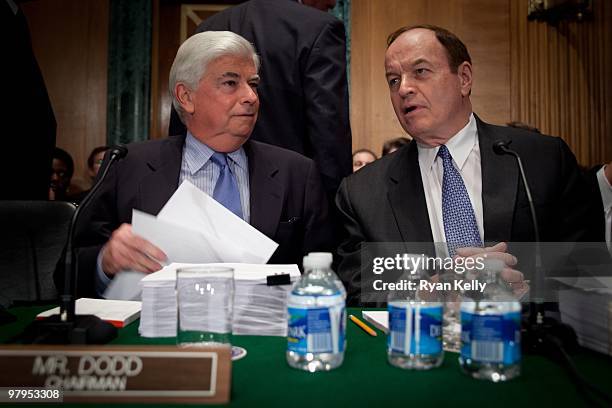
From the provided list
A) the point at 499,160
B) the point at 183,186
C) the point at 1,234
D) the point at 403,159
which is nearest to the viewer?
the point at 183,186

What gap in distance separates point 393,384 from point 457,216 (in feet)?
3.02

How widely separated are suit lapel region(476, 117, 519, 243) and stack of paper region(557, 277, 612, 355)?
1.82 ft

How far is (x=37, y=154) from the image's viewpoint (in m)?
1.97

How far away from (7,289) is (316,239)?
0.89m

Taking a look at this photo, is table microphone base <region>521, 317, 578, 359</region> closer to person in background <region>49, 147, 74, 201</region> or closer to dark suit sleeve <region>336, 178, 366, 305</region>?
dark suit sleeve <region>336, 178, 366, 305</region>

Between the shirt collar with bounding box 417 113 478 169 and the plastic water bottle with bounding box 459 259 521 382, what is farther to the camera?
the shirt collar with bounding box 417 113 478 169

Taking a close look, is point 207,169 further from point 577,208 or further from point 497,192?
point 577,208

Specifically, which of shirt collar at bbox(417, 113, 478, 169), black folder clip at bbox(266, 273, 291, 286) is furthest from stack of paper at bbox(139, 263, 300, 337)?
shirt collar at bbox(417, 113, 478, 169)

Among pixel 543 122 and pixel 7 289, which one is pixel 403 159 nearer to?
pixel 7 289

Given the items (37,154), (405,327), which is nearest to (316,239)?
(405,327)

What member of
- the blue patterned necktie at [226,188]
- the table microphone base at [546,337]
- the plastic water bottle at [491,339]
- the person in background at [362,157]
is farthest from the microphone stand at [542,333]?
the person in background at [362,157]

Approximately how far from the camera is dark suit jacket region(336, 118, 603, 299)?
165 centimetres

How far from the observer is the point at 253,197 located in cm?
167

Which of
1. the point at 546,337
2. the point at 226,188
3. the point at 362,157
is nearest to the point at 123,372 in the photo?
the point at 546,337
